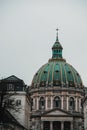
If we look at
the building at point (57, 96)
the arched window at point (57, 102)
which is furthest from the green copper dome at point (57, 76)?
the arched window at point (57, 102)

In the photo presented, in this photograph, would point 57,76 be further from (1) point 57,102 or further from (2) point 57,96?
(1) point 57,102

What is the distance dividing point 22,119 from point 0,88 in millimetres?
36540

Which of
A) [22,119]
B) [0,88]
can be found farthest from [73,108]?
[0,88]

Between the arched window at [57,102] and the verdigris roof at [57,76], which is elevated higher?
the verdigris roof at [57,76]

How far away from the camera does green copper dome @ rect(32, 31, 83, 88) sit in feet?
495

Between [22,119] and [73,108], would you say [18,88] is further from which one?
A: [73,108]

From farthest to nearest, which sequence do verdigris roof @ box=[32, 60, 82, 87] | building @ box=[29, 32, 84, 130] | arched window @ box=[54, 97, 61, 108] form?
1. verdigris roof @ box=[32, 60, 82, 87]
2. arched window @ box=[54, 97, 61, 108]
3. building @ box=[29, 32, 84, 130]

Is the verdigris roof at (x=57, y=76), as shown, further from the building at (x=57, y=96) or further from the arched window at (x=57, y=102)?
the arched window at (x=57, y=102)

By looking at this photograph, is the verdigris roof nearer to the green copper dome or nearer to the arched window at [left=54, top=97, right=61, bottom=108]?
the green copper dome

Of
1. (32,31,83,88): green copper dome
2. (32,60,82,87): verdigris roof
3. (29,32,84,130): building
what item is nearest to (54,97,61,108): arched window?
(29,32,84,130): building

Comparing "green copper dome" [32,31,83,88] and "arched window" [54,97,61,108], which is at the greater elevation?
"green copper dome" [32,31,83,88]

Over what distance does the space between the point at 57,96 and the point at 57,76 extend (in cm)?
719

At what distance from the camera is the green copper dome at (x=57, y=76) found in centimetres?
15100

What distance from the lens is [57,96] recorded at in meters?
150
